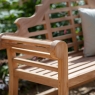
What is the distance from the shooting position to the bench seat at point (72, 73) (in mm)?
2504

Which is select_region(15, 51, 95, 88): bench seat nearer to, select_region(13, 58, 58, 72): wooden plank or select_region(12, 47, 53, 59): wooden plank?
select_region(13, 58, 58, 72): wooden plank

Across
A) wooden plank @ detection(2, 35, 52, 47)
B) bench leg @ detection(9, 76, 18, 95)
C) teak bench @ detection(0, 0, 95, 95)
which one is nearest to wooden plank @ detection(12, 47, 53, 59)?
teak bench @ detection(0, 0, 95, 95)

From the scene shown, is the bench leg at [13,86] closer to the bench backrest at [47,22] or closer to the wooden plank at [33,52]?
the wooden plank at [33,52]

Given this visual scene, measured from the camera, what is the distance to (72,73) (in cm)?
259

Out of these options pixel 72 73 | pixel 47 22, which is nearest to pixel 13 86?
pixel 72 73

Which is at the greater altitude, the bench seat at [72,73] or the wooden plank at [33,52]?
the wooden plank at [33,52]

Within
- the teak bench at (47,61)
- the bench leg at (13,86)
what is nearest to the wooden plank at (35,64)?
the teak bench at (47,61)

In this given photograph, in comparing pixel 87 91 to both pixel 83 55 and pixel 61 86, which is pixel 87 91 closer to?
pixel 83 55

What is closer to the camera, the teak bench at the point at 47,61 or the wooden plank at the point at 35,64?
the teak bench at the point at 47,61

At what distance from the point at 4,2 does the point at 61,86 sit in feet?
6.43

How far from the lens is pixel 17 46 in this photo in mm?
2592

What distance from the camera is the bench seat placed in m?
2.50

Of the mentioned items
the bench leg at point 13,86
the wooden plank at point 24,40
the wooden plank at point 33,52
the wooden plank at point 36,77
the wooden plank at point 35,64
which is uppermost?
the wooden plank at point 24,40

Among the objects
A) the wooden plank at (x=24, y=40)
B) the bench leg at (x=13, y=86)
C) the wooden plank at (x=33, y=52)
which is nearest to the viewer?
the wooden plank at (x=24, y=40)
